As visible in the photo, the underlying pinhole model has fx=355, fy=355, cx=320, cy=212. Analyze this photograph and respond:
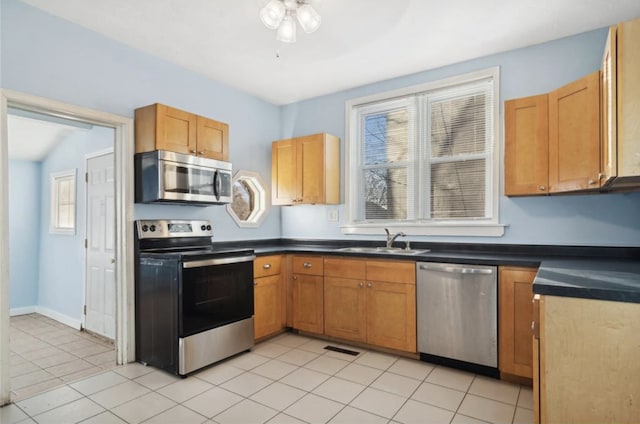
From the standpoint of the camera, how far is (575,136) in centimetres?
238

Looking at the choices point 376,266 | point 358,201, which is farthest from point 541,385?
point 358,201

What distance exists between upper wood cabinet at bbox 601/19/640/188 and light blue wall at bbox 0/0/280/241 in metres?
3.24

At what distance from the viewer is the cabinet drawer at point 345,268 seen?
327cm

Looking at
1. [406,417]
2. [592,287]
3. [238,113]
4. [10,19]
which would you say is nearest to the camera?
[592,287]

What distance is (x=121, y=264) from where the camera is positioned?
2979 mm

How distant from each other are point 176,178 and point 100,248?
1480mm

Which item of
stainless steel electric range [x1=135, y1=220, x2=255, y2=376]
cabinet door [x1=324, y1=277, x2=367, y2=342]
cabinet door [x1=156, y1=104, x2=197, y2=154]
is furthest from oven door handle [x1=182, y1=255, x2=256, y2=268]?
cabinet door [x1=156, y1=104, x2=197, y2=154]

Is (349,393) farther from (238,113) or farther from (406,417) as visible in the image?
(238,113)

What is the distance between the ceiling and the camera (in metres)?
2.46

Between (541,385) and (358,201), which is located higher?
(358,201)

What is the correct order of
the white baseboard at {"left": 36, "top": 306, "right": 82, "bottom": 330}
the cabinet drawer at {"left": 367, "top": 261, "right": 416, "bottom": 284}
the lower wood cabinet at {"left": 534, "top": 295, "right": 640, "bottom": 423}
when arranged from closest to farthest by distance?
the lower wood cabinet at {"left": 534, "top": 295, "right": 640, "bottom": 423}, the cabinet drawer at {"left": 367, "top": 261, "right": 416, "bottom": 284}, the white baseboard at {"left": 36, "top": 306, "right": 82, "bottom": 330}

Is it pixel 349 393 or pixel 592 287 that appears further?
pixel 349 393

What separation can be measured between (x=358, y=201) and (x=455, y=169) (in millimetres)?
1107

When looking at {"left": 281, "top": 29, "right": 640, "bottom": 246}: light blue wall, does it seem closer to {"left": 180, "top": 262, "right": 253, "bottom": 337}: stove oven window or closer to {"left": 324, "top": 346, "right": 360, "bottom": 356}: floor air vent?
{"left": 324, "top": 346, "right": 360, "bottom": 356}: floor air vent
